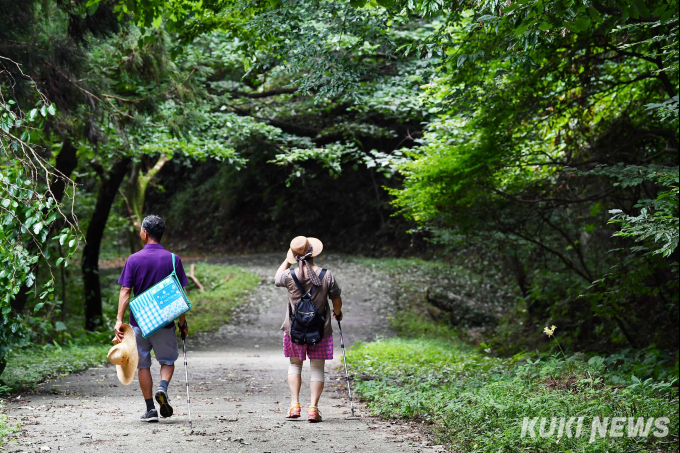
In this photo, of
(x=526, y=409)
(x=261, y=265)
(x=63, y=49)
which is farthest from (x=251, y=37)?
(x=261, y=265)

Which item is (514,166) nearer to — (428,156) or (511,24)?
(428,156)

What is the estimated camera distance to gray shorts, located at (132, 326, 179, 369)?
5480 millimetres

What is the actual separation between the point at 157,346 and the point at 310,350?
54.9 inches

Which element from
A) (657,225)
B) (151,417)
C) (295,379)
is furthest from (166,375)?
(657,225)

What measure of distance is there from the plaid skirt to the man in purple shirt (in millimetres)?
990

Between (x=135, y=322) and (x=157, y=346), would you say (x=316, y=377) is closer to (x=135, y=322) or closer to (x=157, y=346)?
(x=157, y=346)

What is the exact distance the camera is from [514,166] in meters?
9.29

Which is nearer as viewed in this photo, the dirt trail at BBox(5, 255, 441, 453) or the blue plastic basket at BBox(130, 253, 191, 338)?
the dirt trail at BBox(5, 255, 441, 453)

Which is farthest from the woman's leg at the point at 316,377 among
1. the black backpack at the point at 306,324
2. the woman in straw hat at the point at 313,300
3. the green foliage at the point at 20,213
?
the green foliage at the point at 20,213

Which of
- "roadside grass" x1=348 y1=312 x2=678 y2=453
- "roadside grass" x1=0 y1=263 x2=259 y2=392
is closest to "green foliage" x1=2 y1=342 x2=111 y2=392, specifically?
"roadside grass" x1=0 y1=263 x2=259 y2=392

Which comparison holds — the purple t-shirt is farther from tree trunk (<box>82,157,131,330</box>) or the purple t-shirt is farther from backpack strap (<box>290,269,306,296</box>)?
tree trunk (<box>82,157,131,330</box>)

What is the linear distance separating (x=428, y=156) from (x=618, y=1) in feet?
16.0

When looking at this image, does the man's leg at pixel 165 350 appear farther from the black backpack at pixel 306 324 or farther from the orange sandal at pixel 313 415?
the orange sandal at pixel 313 415

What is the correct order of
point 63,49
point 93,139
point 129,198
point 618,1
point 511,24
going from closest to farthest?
1. point 618,1
2. point 511,24
3. point 63,49
4. point 93,139
5. point 129,198
